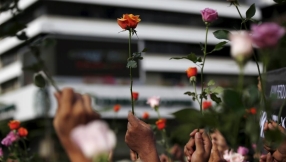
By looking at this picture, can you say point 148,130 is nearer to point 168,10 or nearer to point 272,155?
point 272,155

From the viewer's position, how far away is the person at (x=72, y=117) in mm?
1006

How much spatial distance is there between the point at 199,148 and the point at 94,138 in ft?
3.29

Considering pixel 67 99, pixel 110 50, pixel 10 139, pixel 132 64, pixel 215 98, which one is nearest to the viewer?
pixel 67 99

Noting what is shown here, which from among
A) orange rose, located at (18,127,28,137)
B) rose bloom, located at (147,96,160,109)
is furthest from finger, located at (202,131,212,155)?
rose bloom, located at (147,96,160,109)

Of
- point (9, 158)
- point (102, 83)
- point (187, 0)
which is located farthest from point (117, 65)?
point (9, 158)

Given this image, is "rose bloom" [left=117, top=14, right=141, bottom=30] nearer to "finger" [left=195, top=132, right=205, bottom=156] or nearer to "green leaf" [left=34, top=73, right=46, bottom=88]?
"finger" [left=195, top=132, right=205, bottom=156]

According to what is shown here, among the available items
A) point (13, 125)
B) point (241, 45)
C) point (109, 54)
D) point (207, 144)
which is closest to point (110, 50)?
point (109, 54)

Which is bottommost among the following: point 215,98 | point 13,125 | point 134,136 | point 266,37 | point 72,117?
point 13,125

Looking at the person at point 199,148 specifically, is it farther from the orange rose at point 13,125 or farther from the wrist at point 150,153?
the orange rose at point 13,125

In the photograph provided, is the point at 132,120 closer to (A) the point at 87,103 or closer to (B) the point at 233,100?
(B) the point at 233,100

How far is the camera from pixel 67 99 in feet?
3.42

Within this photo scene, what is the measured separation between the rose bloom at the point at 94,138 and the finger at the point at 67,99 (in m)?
0.08

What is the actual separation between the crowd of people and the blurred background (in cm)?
2713

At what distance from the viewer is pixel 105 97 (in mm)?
31781
